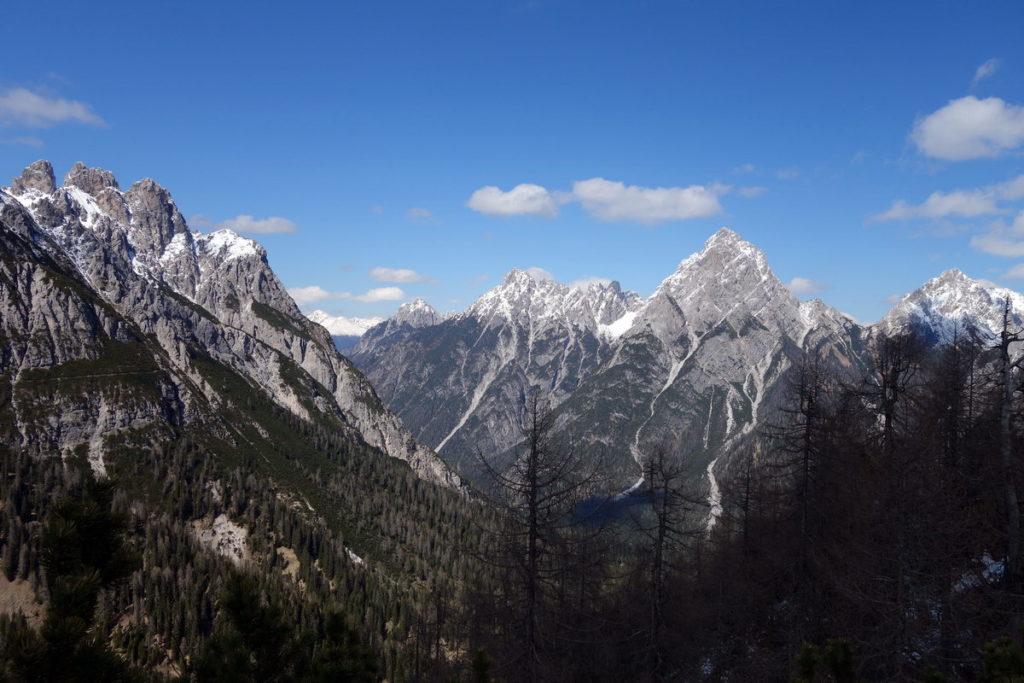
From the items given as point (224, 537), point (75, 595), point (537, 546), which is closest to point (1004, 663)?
point (537, 546)

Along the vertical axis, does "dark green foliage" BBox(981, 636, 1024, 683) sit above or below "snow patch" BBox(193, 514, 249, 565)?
above

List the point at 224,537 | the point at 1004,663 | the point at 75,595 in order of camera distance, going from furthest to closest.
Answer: the point at 224,537 → the point at 1004,663 → the point at 75,595

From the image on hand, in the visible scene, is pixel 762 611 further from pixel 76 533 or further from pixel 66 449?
pixel 66 449

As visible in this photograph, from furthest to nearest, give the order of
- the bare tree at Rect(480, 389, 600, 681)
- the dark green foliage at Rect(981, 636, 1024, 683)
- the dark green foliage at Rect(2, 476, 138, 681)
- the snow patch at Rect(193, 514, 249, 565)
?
the snow patch at Rect(193, 514, 249, 565)
the bare tree at Rect(480, 389, 600, 681)
the dark green foliage at Rect(981, 636, 1024, 683)
the dark green foliage at Rect(2, 476, 138, 681)

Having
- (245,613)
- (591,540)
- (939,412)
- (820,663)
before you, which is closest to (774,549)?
(939,412)

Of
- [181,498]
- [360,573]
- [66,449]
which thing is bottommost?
[360,573]

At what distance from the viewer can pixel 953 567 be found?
24.9 meters

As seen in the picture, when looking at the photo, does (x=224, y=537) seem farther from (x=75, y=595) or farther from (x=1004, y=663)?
(x=1004, y=663)

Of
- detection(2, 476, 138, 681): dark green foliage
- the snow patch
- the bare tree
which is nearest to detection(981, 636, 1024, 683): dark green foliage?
the bare tree

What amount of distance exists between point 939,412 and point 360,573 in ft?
492

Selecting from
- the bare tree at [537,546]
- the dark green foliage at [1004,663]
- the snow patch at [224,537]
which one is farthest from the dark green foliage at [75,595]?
the snow patch at [224,537]

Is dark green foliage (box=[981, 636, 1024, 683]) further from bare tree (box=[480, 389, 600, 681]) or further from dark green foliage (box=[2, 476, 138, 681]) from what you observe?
dark green foliage (box=[2, 476, 138, 681])

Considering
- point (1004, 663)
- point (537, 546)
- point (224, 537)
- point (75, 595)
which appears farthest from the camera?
point (224, 537)

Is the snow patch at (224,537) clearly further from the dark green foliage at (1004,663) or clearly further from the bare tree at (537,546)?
the dark green foliage at (1004,663)
